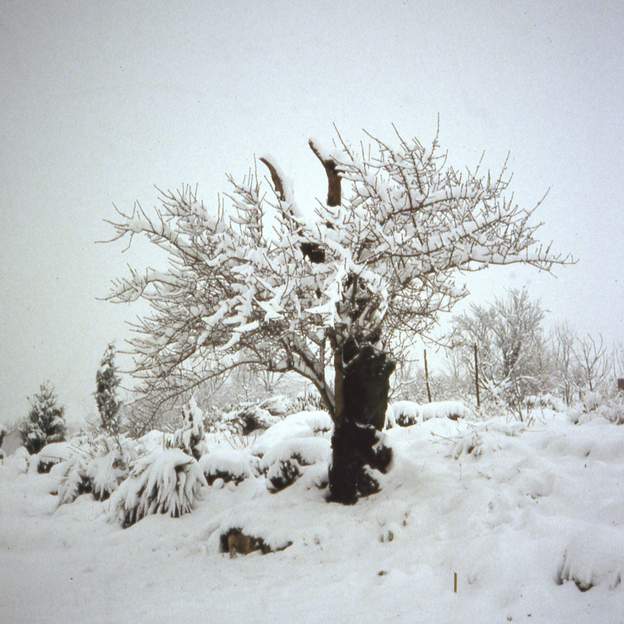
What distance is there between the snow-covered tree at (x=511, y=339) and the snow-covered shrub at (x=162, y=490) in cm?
1587

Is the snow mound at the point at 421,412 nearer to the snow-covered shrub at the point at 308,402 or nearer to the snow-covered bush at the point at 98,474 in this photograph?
the snow-covered shrub at the point at 308,402

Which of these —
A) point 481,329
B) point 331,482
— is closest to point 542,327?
point 481,329

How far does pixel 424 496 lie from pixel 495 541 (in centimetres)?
118

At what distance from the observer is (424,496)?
4.10m

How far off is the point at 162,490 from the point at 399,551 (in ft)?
12.5

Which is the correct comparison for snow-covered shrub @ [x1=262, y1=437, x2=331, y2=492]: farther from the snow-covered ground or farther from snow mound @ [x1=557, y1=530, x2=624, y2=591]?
snow mound @ [x1=557, y1=530, x2=624, y2=591]

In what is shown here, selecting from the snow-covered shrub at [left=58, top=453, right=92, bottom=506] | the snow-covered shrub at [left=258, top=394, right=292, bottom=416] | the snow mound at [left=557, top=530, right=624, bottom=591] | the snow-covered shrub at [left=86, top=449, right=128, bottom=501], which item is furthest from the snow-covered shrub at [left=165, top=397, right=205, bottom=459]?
the snow-covered shrub at [left=258, top=394, right=292, bottom=416]

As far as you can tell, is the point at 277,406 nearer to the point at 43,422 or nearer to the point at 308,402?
the point at 308,402

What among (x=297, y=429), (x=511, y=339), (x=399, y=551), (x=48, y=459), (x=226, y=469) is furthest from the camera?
(x=511, y=339)

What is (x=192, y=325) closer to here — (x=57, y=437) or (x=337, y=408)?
(x=337, y=408)

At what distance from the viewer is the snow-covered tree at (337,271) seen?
389 centimetres

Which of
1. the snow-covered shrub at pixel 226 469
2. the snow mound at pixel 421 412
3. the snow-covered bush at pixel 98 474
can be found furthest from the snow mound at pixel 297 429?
the snow-covered bush at pixel 98 474

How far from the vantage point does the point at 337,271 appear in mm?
3568

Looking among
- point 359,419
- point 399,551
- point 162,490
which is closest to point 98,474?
point 162,490
